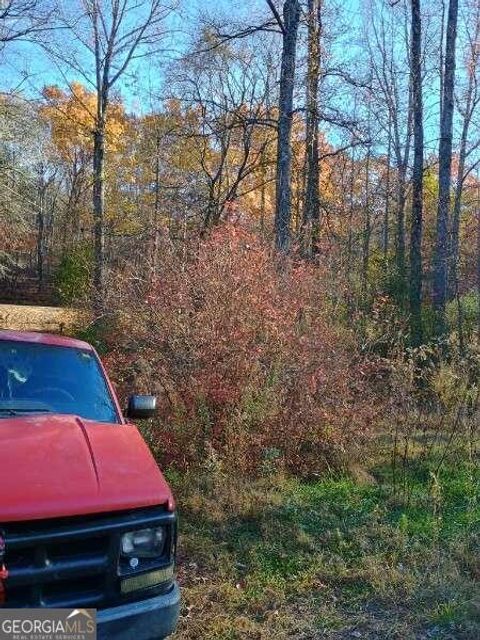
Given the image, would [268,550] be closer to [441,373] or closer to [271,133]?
[441,373]

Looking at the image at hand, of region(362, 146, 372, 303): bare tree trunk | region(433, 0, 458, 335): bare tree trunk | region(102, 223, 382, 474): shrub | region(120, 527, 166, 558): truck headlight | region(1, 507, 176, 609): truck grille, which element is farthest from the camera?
region(433, 0, 458, 335): bare tree trunk

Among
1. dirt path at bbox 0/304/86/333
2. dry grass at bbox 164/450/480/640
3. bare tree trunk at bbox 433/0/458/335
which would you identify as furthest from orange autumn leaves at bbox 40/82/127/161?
dry grass at bbox 164/450/480/640

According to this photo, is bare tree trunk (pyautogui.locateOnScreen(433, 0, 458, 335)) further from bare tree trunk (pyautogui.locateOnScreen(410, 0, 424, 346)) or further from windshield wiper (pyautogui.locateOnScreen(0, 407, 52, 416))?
windshield wiper (pyautogui.locateOnScreen(0, 407, 52, 416))

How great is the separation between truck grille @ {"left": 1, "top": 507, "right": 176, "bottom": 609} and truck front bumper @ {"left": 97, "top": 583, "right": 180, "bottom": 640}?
0.20 ft

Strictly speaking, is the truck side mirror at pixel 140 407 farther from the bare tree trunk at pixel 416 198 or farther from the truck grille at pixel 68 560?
the bare tree trunk at pixel 416 198

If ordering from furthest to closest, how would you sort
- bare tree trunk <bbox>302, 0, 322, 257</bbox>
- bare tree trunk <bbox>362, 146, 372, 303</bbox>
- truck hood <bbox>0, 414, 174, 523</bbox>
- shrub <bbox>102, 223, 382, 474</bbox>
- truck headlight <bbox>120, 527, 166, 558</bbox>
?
1. bare tree trunk <bbox>362, 146, 372, 303</bbox>
2. bare tree trunk <bbox>302, 0, 322, 257</bbox>
3. shrub <bbox>102, 223, 382, 474</bbox>
4. truck headlight <bbox>120, 527, 166, 558</bbox>
5. truck hood <bbox>0, 414, 174, 523</bbox>

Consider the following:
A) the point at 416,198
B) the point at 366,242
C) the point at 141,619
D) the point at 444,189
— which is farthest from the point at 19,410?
the point at 366,242

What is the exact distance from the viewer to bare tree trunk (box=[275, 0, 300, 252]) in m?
14.0

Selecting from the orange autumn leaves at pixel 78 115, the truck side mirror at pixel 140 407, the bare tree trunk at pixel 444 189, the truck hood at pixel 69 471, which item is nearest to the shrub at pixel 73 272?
the orange autumn leaves at pixel 78 115

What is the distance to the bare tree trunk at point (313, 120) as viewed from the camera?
1673cm

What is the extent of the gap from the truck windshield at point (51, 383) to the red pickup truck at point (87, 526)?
1.02 feet

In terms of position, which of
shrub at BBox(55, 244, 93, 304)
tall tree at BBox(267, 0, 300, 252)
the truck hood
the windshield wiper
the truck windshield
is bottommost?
the truck hood

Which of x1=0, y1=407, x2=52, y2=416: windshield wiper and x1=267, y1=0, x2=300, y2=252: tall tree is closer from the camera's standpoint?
x1=0, y1=407, x2=52, y2=416: windshield wiper

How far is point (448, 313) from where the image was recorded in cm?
1844
